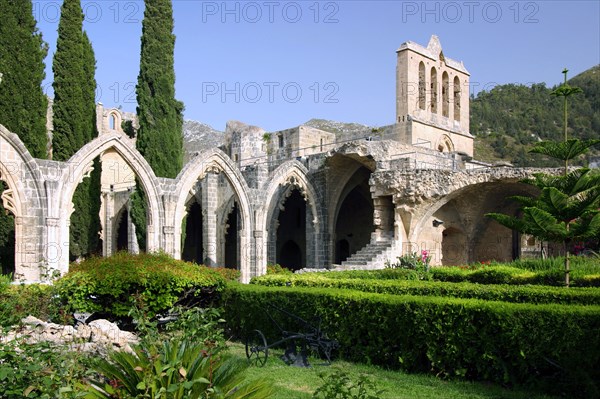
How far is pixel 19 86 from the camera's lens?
15.4 meters

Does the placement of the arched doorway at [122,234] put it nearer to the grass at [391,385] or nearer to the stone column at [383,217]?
the stone column at [383,217]

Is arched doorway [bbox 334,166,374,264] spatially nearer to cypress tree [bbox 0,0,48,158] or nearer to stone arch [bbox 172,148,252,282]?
stone arch [bbox 172,148,252,282]

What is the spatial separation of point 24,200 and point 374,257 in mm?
8989

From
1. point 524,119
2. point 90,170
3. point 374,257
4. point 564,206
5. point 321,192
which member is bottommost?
point 374,257

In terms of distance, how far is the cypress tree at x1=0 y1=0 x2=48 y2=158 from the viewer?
49.9ft

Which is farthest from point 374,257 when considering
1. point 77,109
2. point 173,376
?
point 173,376

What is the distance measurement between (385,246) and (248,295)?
8.52m

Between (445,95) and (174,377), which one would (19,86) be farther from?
(445,95)

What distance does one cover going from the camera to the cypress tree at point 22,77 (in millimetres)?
15219

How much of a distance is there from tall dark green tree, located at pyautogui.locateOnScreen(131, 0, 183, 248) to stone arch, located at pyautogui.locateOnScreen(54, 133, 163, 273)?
2471 mm

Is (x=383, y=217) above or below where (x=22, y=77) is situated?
below

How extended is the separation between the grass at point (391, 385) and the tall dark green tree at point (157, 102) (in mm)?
11989

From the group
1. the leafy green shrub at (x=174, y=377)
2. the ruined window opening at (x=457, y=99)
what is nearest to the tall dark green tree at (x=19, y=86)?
the leafy green shrub at (x=174, y=377)

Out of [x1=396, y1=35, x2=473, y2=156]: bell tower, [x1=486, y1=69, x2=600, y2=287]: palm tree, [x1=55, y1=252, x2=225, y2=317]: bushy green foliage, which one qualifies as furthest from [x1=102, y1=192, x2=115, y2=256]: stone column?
[x1=486, y1=69, x2=600, y2=287]: palm tree
